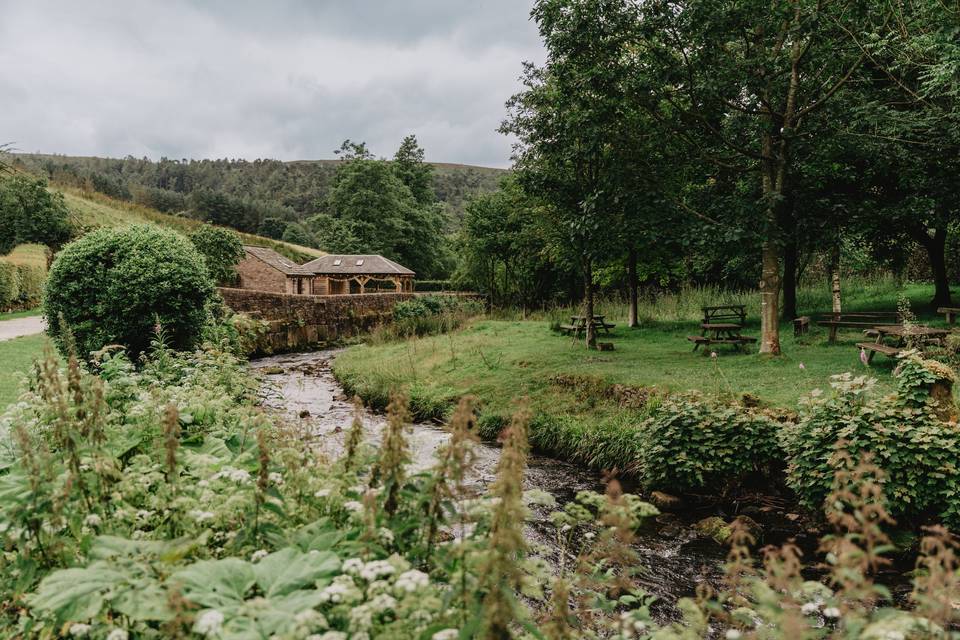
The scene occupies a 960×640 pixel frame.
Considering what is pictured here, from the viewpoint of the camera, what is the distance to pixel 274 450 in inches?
129

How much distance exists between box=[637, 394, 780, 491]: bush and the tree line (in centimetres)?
474

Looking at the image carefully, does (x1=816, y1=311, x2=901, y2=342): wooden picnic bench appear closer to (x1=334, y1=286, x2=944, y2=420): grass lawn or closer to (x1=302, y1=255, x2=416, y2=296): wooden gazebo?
(x1=334, y1=286, x2=944, y2=420): grass lawn

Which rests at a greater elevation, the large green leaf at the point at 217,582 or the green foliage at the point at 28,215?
the green foliage at the point at 28,215

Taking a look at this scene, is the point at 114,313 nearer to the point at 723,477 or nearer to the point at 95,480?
the point at 95,480

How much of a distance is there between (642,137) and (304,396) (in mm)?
9271

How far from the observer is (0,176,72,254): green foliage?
86.8 ft

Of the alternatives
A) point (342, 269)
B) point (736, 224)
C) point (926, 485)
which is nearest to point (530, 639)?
point (926, 485)

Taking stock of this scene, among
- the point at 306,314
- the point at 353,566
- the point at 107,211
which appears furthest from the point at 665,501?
the point at 107,211

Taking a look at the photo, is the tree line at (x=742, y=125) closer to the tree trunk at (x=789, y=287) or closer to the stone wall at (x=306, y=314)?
the tree trunk at (x=789, y=287)

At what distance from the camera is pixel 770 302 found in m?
11.1

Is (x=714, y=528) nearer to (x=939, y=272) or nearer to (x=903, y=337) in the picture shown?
(x=903, y=337)

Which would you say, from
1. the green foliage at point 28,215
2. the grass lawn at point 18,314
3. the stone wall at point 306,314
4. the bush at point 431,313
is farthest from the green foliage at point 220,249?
the bush at point 431,313

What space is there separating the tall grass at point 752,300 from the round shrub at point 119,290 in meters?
12.9

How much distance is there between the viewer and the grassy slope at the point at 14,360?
27.2 feet
